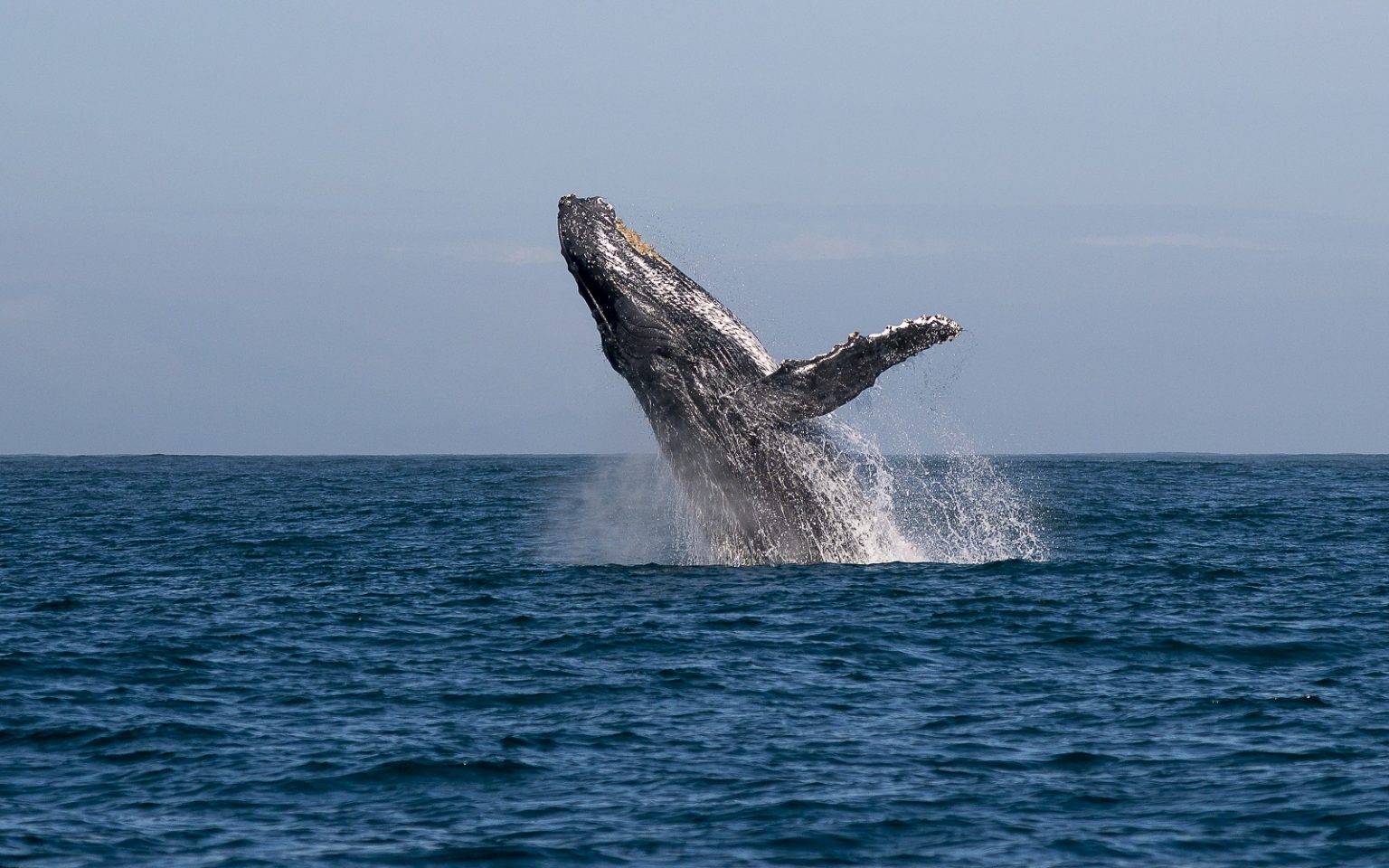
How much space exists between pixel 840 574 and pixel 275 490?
146 ft

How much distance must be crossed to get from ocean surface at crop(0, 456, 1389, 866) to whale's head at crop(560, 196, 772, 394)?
9.41 ft

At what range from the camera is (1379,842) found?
10.2 metres

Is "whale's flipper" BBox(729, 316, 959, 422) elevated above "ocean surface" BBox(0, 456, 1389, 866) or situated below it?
above

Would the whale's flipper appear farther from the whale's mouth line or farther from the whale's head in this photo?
the whale's mouth line

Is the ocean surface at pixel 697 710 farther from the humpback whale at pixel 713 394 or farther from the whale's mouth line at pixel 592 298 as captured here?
the whale's mouth line at pixel 592 298

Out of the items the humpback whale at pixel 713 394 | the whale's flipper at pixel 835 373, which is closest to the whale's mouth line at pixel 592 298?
the humpback whale at pixel 713 394

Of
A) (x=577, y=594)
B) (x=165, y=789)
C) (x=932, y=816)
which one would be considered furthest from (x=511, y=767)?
(x=577, y=594)

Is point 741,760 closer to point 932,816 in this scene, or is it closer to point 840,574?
point 932,816

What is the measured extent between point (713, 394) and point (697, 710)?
7.11 meters

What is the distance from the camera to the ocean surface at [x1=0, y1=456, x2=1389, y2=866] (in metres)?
10.5

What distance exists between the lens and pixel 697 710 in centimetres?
1395

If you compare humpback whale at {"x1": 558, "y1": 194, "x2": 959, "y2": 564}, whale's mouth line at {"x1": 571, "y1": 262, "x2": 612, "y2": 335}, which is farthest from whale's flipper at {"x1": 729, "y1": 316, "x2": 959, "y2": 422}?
whale's mouth line at {"x1": 571, "y1": 262, "x2": 612, "y2": 335}

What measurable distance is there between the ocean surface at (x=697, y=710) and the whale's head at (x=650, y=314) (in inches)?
113

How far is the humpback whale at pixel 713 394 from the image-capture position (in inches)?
802
